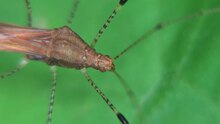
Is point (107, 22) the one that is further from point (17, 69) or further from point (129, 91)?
point (17, 69)

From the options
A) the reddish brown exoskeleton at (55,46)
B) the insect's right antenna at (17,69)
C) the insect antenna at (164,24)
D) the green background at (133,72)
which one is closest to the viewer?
the insect antenna at (164,24)

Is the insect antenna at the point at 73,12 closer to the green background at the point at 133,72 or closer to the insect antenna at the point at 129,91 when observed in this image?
the green background at the point at 133,72

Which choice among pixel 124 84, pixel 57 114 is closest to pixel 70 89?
pixel 57 114

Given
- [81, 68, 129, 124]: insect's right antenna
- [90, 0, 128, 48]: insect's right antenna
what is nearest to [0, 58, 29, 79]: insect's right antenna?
[81, 68, 129, 124]: insect's right antenna

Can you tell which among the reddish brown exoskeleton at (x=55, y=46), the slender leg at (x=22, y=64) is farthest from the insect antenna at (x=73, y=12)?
the slender leg at (x=22, y=64)

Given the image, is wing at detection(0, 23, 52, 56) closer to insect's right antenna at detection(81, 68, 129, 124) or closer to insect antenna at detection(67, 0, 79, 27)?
insect antenna at detection(67, 0, 79, 27)

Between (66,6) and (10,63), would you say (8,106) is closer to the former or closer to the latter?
(10,63)

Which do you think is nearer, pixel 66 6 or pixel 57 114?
pixel 57 114
